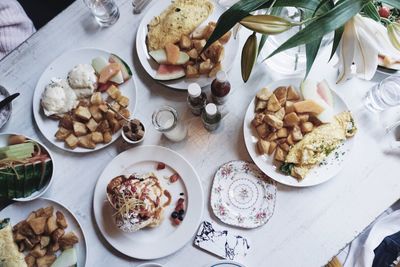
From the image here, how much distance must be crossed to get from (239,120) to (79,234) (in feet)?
2.03

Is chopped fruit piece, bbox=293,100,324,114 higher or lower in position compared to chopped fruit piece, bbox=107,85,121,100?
higher

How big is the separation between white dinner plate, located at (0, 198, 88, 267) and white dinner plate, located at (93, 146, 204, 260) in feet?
0.22

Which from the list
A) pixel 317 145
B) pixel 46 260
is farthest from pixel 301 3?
pixel 46 260

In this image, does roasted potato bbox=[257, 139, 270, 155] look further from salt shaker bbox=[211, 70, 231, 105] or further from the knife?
the knife

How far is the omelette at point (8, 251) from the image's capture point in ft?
3.87

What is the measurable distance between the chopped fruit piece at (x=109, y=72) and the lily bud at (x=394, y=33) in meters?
0.82

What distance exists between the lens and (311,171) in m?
1.21

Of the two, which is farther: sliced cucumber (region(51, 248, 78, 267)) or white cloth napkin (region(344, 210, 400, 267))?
white cloth napkin (region(344, 210, 400, 267))

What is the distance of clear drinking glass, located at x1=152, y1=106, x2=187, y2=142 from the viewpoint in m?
1.20

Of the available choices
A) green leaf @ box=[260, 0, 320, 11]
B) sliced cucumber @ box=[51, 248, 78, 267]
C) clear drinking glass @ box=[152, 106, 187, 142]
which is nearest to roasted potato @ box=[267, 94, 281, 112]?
clear drinking glass @ box=[152, 106, 187, 142]

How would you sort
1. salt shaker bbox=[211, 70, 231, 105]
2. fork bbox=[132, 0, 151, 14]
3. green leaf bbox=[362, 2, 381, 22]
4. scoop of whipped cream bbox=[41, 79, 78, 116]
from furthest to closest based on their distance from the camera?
fork bbox=[132, 0, 151, 14] < scoop of whipped cream bbox=[41, 79, 78, 116] < salt shaker bbox=[211, 70, 231, 105] < green leaf bbox=[362, 2, 381, 22]

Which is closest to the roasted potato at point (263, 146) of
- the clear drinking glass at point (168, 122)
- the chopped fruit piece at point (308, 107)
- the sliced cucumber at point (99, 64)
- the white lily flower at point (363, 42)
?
the chopped fruit piece at point (308, 107)

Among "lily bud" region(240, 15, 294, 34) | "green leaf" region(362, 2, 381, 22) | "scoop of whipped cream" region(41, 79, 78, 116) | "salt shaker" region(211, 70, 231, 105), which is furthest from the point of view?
"scoop of whipped cream" region(41, 79, 78, 116)

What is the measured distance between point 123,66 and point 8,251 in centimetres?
67
